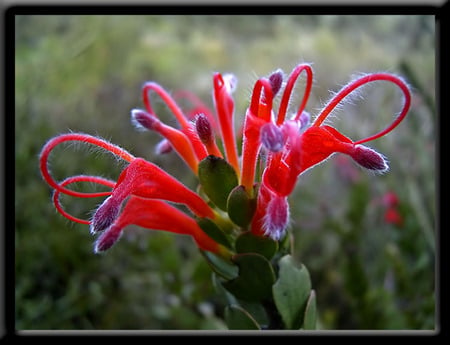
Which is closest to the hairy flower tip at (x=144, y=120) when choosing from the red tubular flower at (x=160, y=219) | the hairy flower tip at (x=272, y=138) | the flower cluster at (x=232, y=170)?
the flower cluster at (x=232, y=170)

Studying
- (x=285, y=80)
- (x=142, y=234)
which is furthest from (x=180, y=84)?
(x=285, y=80)

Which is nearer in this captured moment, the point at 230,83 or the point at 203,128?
the point at 203,128

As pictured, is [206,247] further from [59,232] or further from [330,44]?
[330,44]

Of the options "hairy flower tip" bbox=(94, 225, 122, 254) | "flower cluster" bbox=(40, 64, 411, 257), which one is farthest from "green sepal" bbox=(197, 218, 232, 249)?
"hairy flower tip" bbox=(94, 225, 122, 254)

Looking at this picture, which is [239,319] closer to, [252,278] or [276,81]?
[252,278]

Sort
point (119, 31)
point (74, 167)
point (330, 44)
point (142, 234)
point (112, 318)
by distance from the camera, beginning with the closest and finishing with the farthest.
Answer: point (112, 318) → point (142, 234) → point (74, 167) → point (119, 31) → point (330, 44)

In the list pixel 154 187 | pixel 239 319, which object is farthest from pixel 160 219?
pixel 239 319
